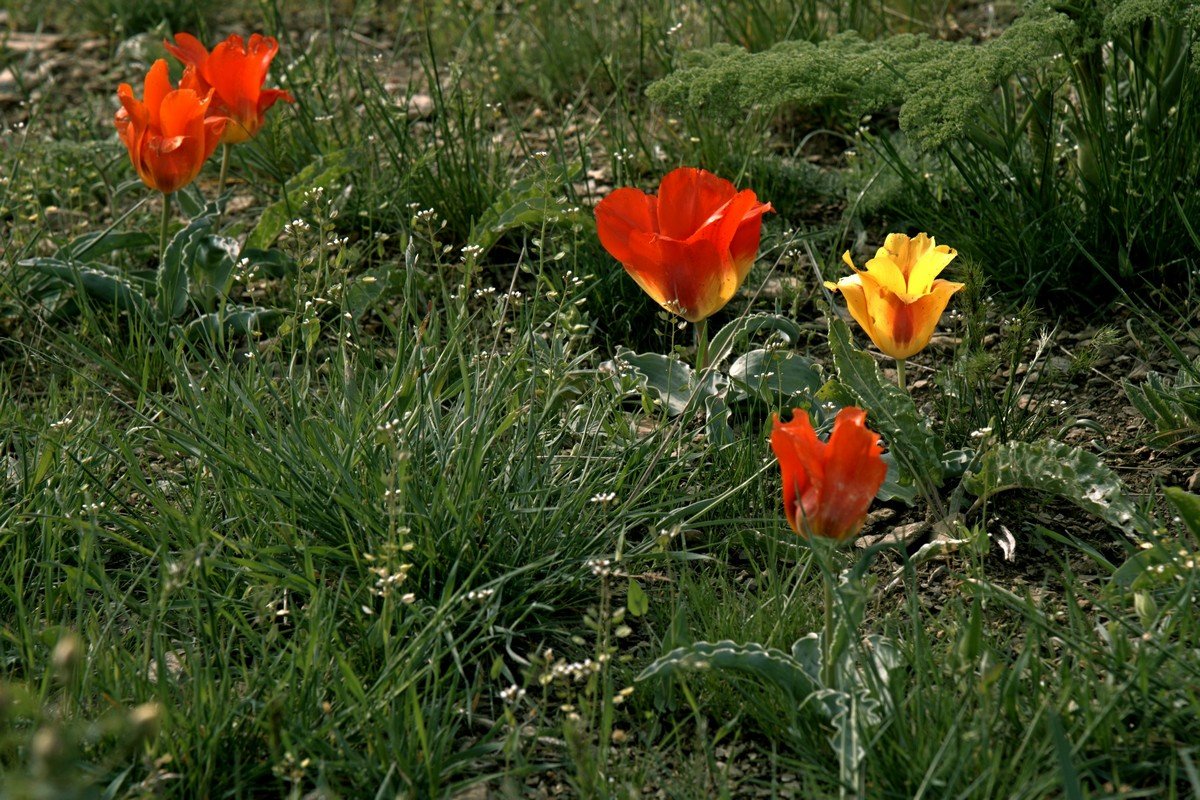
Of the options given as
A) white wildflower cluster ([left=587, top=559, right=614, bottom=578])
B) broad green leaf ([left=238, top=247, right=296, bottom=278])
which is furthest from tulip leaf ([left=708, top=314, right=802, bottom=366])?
broad green leaf ([left=238, top=247, right=296, bottom=278])

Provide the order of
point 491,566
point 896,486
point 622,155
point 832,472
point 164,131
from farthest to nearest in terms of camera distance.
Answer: point 622,155 → point 164,131 → point 896,486 → point 491,566 → point 832,472

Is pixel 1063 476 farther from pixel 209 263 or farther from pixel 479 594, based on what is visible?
pixel 209 263

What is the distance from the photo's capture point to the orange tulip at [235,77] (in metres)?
2.84

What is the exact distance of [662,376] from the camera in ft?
8.34

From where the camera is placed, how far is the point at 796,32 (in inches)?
146

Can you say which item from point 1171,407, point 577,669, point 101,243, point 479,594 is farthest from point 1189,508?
point 101,243

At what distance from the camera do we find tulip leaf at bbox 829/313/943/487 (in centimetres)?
223

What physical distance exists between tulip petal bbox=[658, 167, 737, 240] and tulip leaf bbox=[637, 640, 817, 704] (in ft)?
2.49

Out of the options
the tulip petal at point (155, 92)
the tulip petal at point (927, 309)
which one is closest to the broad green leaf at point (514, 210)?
the tulip petal at point (155, 92)

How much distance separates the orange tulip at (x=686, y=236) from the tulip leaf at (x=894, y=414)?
0.23 metres

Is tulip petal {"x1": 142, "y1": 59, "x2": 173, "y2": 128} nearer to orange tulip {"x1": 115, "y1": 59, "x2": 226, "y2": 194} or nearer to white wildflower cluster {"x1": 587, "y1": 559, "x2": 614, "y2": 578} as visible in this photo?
orange tulip {"x1": 115, "y1": 59, "x2": 226, "y2": 194}

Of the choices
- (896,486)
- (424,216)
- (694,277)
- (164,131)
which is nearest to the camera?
(694,277)

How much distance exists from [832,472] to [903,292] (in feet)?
1.96

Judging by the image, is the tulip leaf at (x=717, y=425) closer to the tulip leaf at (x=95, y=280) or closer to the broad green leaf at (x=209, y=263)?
the broad green leaf at (x=209, y=263)
